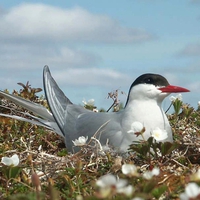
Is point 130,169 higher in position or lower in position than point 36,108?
lower

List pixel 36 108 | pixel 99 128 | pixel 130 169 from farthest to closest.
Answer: pixel 36 108 → pixel 99 128 → pixel 130 169

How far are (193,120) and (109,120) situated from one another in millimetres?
2229

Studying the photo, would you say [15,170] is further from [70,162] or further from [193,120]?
[193,120]

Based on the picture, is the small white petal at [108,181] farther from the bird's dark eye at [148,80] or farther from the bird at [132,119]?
the bird's dark eye at [148,80]

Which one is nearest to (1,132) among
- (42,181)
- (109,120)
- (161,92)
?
(109,120)

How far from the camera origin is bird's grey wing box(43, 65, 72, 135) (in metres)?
6.19

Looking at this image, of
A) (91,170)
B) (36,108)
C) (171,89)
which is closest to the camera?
(91,170)

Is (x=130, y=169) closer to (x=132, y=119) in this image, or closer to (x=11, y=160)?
(x=11, y=160)

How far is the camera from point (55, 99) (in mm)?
6340

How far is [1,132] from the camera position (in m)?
6.22

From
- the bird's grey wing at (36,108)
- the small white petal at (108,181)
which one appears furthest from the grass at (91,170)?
the bird's grey wing at (36,108)

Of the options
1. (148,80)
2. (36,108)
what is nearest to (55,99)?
(36,108)

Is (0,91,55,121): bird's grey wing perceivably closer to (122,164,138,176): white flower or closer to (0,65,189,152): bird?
(0,65,189,152): bird

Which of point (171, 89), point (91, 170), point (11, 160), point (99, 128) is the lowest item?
point (91, 170)
